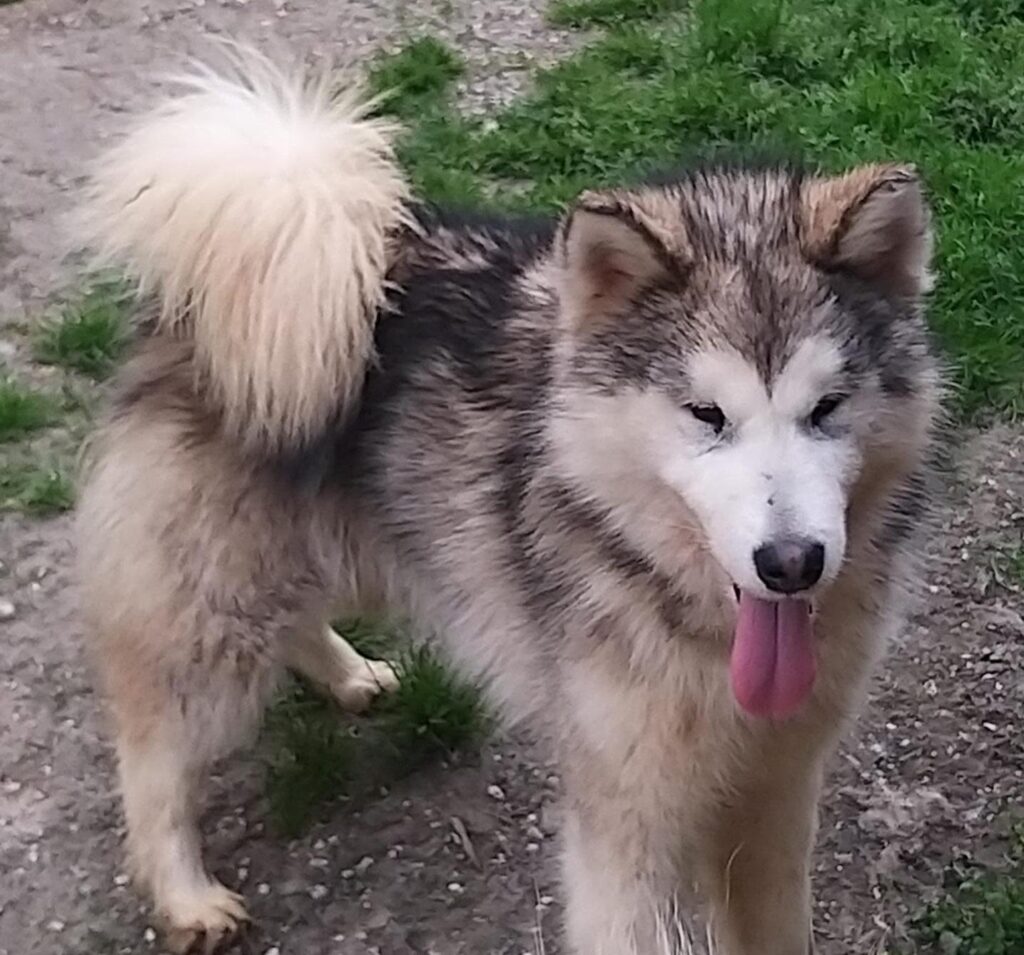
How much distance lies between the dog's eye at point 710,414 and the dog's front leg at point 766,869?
69cm

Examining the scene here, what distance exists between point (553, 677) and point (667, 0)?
3705mm

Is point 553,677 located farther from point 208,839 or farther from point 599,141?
point 599,141

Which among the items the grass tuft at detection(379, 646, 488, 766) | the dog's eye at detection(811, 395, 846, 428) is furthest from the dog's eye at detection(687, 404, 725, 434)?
the grass tuft at detection(379, 646, 488, 766)

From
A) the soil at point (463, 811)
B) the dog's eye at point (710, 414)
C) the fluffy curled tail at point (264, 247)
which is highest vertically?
the dog's eye at point (710, 414)

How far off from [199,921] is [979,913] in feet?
4.19

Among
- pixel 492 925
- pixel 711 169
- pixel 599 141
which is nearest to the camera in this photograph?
pixel 711 169

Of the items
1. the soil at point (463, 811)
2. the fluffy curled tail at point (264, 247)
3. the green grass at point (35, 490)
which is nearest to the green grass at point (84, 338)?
the green grass at point (35, 490)

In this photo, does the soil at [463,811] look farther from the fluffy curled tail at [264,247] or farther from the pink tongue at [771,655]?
the fluffy curled tail at [264,247]

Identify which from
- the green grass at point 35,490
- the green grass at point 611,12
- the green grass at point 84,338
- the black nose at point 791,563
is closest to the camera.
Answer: the black nose at point 791,563

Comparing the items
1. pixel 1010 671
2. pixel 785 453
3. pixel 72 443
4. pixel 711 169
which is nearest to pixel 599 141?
pixel 72 443

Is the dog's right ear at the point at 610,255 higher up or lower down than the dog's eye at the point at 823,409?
higher up

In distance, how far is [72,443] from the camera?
13.1 ft

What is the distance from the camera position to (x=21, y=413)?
402cm

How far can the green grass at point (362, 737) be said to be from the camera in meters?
3.17
